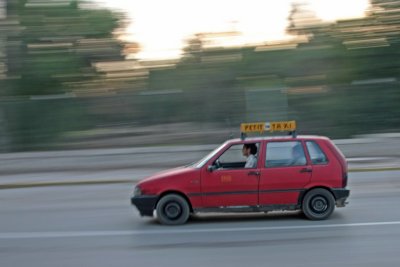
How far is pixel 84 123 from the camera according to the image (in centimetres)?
2167

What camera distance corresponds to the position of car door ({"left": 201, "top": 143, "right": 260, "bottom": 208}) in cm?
991

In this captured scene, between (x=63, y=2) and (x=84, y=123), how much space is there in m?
5.92

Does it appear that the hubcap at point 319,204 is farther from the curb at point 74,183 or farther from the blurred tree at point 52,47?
the blurred tree at point 52,47

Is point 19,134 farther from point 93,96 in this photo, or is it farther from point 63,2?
point 63,2

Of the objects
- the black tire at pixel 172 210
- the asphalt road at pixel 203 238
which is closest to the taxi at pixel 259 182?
the black tire at pixel 172 210

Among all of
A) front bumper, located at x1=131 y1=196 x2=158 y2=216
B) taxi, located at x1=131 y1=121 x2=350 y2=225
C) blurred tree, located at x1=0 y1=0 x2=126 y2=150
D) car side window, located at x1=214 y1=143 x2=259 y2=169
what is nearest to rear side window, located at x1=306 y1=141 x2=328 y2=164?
taxi, located at x1=131 y1=121 x2=350 y2=225

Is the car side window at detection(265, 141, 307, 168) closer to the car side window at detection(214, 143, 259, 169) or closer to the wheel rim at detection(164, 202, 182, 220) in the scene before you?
the car side window at detection(214, 143, 259, 169)

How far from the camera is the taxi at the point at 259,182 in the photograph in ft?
32.6

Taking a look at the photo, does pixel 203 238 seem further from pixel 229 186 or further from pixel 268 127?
pixel 268 127

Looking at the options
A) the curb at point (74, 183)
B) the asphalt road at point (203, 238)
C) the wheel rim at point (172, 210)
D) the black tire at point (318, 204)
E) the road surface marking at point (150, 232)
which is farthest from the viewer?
the curb at point (74, 183)

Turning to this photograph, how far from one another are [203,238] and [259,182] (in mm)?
1514

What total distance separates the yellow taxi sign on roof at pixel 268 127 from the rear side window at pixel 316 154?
0.42m

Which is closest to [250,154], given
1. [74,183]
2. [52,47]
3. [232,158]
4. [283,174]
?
[232,158]

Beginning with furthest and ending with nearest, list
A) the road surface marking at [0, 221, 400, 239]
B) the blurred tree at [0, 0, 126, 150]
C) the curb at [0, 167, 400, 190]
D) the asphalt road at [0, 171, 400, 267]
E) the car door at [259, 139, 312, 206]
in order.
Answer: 1. the blurred tree at [0, 0, 126, 150]
2. the curb at [0, 167, 400, 190]
3. the car door at [259, 139, 312, 206]
4. the road surface marking at [0, 221, 400, 239]
5. the asphalt road at [0, 171, 400, 267]
